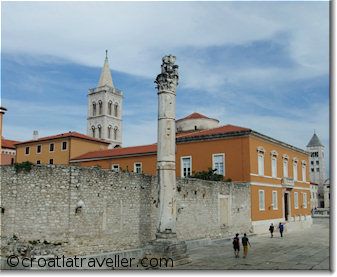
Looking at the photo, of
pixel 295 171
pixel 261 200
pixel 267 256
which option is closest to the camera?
pixel 267 256

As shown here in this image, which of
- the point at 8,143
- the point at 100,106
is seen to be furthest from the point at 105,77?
the point at 8,143

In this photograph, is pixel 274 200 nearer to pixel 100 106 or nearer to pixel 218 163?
pixel 218 163

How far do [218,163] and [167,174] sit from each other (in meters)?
14.4

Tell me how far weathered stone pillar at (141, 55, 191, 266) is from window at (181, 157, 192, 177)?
587 inches

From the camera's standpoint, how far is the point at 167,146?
1562 centimetres

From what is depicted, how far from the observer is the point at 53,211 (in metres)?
14.8

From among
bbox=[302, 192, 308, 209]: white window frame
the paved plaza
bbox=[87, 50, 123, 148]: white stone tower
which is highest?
bbox=[87, 50, 123, 148]: white stone tower

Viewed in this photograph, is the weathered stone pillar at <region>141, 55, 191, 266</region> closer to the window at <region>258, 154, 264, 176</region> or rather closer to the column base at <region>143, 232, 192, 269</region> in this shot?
the column base at <region>143, 232, 192, 269</region>

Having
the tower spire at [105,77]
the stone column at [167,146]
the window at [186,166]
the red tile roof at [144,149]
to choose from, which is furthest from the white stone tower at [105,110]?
the stone column at [167,146]

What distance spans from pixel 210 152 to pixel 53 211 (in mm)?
16478

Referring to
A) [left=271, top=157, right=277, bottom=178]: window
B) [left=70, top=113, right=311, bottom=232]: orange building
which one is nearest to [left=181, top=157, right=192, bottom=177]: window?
[left=70, top=113, right=311, bottom=232]: orange building

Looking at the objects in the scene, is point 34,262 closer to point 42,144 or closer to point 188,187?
point 188,187

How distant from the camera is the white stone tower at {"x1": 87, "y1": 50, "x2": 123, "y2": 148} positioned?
7944 centimetres

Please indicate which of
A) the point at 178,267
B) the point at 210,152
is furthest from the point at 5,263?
the point at 210,152
